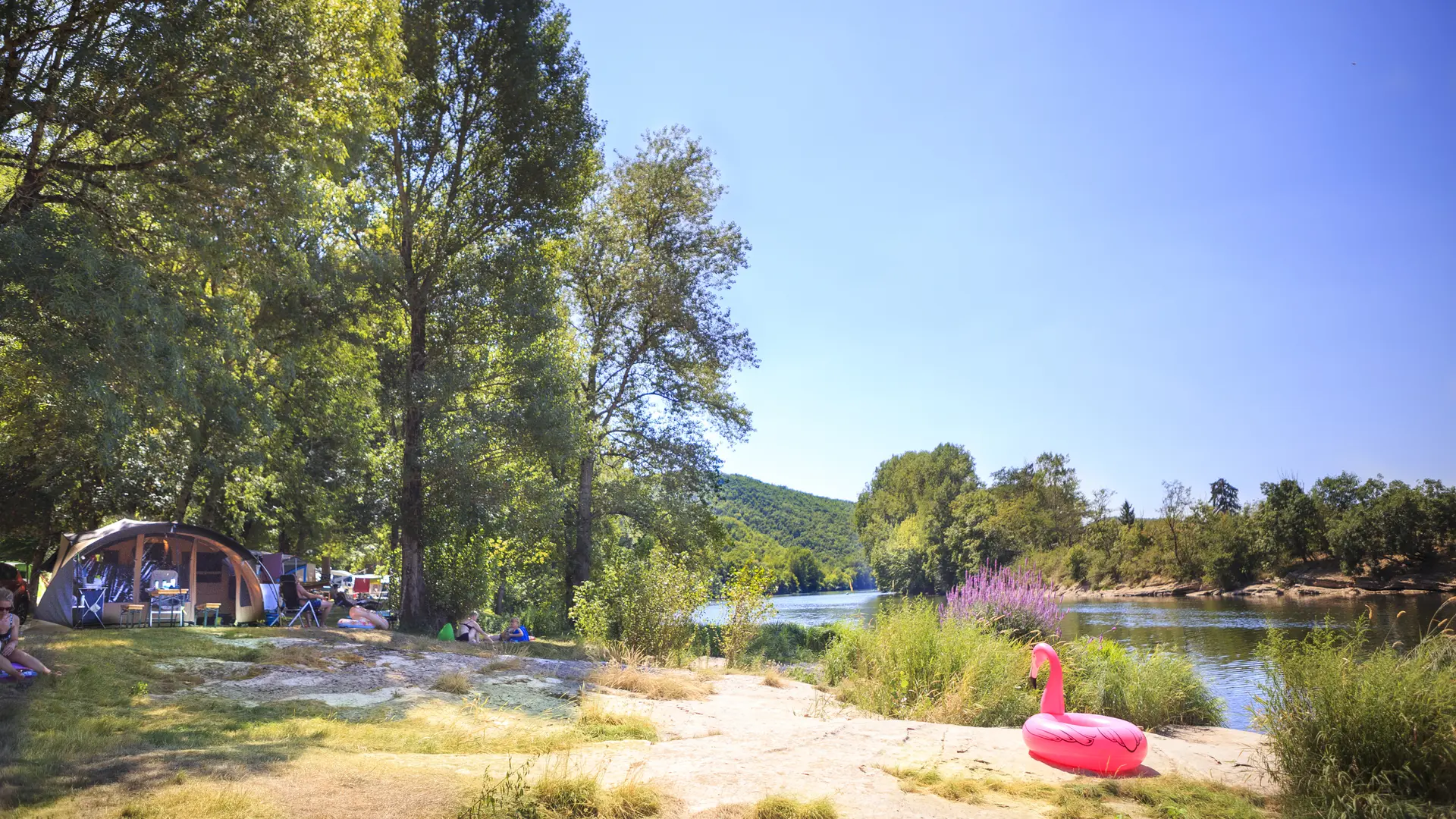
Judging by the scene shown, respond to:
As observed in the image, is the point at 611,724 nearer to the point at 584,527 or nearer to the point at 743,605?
the point at 743,605

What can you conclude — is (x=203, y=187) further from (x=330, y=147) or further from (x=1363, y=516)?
(x=1363, y=516)

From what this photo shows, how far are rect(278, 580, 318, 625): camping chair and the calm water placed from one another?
30.2 feet

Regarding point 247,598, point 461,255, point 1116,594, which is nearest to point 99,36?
point 461,255

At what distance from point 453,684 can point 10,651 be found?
4.43m

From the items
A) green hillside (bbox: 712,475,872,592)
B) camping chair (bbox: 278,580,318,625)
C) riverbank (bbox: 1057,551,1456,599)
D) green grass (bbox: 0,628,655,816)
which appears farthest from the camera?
green hillside (bbox: 712,475,872,592)

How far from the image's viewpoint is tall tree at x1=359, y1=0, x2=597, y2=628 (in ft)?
57.4

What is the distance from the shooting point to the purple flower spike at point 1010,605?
1274 cm

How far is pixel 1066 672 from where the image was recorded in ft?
34.8

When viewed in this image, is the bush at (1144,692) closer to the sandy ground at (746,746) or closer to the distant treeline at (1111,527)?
the sandy ground at (746,746)

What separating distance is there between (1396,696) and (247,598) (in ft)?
61.4

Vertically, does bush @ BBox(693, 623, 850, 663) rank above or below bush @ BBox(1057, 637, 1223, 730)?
below

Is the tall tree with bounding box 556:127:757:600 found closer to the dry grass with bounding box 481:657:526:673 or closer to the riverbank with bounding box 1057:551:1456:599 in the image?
the dry grass with bounding box 481:657:526:673

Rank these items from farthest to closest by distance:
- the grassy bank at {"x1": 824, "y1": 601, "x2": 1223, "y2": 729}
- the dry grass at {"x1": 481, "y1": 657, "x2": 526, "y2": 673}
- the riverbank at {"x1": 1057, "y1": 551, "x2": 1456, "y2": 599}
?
1. the riverbank at {"x1": 1057, "y1": 551, "x2": 1456, "y2": 599}
2. the dry grass at {"x1": 481, "y1": 657, "x2": 526, "y2": 673}
3. the grassy bank at {"x1": 824, "y1": 601, "x2": 1223, "y2": 729}

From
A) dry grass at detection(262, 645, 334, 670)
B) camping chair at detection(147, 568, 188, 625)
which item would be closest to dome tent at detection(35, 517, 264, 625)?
camping chair at detection(147, 568, 188, 625)
